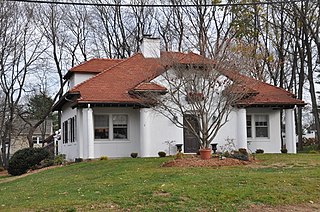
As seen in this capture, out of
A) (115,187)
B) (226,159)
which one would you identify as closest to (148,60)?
(226,159)

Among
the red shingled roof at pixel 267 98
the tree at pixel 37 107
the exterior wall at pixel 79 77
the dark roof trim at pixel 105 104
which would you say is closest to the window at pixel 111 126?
the dark roof trim at pixel 105 104

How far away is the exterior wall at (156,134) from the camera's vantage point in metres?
23.5

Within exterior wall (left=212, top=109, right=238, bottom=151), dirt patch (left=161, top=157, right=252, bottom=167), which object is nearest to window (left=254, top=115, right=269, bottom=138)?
exterior wall (left=212, top=109, right=238, bottom=151)

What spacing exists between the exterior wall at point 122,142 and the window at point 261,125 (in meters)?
Answer: 6.93

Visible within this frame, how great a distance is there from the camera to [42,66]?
127ft

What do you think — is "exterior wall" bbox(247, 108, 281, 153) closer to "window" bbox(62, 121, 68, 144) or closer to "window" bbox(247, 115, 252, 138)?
"window" bbox(247, 115, 252, 138)

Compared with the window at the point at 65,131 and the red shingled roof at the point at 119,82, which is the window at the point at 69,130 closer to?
the window at the point at 65,131

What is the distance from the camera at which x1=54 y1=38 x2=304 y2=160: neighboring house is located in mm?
23281

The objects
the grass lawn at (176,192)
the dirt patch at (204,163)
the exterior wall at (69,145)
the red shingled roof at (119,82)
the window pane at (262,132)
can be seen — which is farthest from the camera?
the window pane at (262,132)

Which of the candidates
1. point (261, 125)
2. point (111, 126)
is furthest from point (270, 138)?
point (111, 126)

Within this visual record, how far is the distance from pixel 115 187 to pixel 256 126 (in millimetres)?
16147

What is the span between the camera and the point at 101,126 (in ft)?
79.3

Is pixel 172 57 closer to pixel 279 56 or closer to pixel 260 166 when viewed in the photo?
pixel 260 166

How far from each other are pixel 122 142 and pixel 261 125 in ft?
26.5
